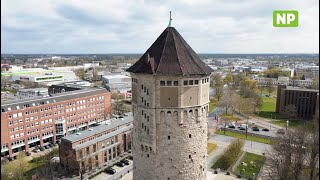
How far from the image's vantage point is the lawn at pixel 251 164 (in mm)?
44719

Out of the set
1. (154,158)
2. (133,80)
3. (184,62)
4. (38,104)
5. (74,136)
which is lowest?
(74,136)

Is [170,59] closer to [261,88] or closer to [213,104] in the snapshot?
[213,104]

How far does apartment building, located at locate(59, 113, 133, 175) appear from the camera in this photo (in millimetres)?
45000

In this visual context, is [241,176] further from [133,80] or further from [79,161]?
[133,80]

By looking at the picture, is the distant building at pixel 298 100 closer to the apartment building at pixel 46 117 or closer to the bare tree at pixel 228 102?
the bare tree at pixel 228 102

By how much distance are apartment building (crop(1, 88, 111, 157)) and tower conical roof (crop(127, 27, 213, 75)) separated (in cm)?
4516

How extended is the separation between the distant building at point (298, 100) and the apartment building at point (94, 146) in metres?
51.8

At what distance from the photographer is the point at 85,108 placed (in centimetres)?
7069

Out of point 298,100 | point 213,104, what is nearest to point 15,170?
point 213,104

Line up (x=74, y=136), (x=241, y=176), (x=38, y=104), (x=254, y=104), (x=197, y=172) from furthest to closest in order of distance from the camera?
(x=254, y=104) → (x=38, y=104) → (x=74, y=136) → (x=241, y=176) → (x=197, y=172)

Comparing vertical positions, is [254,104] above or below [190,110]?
below

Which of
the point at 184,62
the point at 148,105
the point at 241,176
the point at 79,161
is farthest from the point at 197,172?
the point at 79,161

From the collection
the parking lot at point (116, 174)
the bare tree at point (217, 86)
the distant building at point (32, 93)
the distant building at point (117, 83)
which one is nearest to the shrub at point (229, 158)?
the parking lot at point (116, 174)

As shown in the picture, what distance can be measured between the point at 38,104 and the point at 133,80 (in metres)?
47.9
